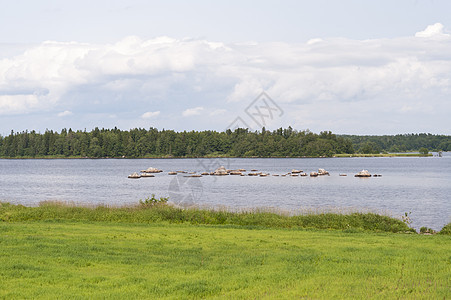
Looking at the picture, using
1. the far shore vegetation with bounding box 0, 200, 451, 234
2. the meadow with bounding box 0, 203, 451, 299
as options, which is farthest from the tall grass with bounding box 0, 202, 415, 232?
the meadow with bounding box 0, 203, 451, 299

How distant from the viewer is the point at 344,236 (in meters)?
21.7

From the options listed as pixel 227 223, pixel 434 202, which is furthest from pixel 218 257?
pixel 434 202

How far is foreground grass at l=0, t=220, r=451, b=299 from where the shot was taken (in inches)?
444

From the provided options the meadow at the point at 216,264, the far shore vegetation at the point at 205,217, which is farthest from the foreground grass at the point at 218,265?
the far shore vegetation at the point at 205,217

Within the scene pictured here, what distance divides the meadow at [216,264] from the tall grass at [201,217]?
3.03 m

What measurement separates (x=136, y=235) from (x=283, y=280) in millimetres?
10121

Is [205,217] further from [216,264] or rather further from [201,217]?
[216,264]

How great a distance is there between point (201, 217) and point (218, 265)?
14.1 meters

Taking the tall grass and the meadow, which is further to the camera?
the tall grass

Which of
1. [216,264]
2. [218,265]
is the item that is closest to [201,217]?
[216,264]

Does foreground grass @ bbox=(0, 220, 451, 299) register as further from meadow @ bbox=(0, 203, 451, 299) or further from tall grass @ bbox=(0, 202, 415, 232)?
tall grass @ bbox=(0, 202, 415, 232)

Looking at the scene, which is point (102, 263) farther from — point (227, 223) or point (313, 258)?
point (227, 223)

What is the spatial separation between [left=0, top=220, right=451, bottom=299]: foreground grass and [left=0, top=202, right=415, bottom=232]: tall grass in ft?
16.2

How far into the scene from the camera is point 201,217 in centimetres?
2823
